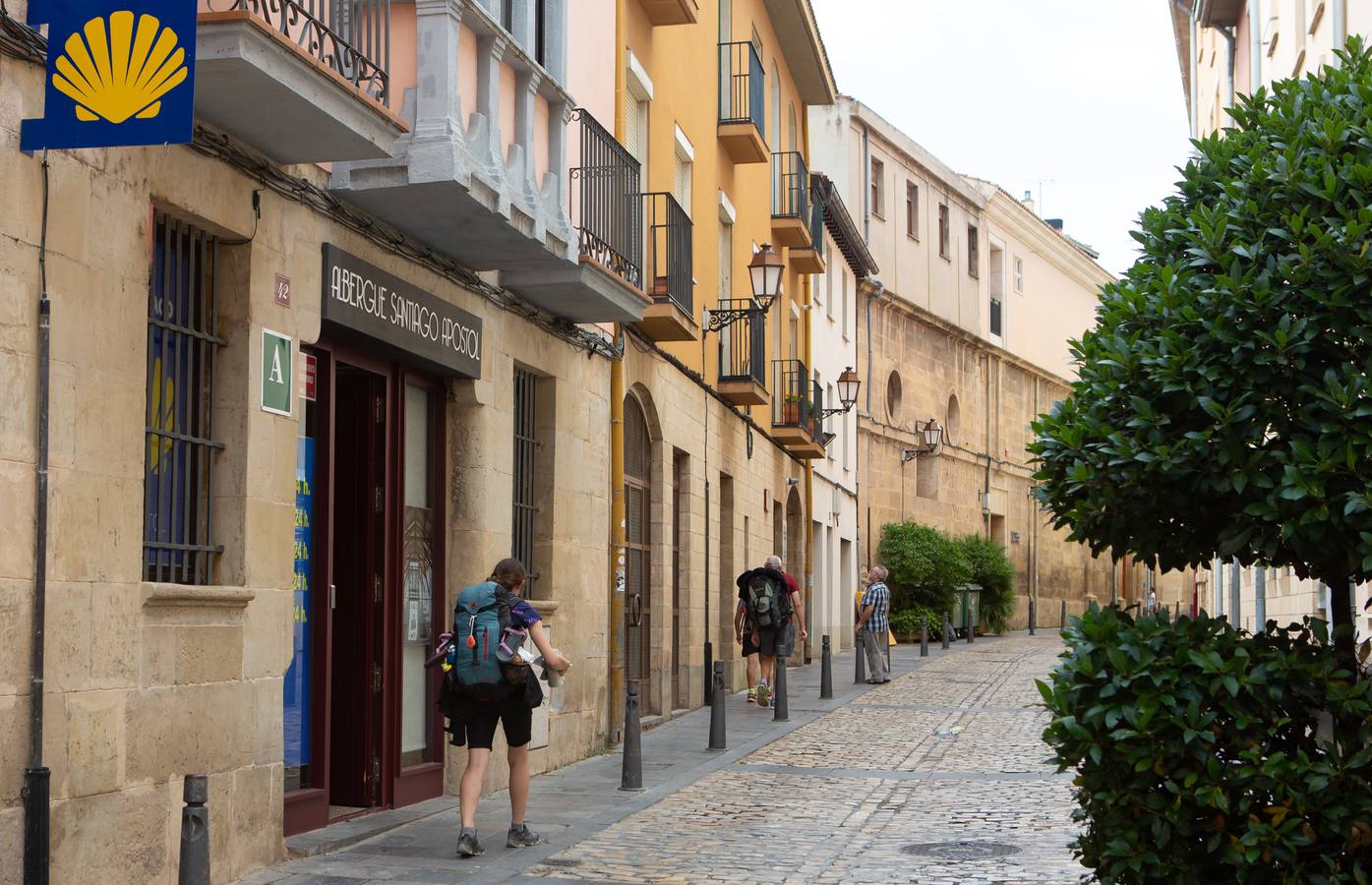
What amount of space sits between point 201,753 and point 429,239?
390 cm

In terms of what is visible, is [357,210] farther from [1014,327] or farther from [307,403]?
[1014,327]

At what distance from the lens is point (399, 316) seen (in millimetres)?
10102

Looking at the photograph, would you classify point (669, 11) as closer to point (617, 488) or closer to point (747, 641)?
point (617, 488)

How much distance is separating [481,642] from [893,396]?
31.9 m

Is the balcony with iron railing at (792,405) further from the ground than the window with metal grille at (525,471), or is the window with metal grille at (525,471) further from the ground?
the balcony with iron railing at (792,405)

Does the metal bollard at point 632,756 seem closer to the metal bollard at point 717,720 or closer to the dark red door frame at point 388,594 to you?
the dark red door frame at point 388,594

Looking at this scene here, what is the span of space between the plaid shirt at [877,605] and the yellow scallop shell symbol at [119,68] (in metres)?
16.0

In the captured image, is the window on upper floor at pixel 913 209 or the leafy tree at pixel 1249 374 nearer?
the leafy tree at pixel 1249 374

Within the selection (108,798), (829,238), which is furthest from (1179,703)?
(829,238)

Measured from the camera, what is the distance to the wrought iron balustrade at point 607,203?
496 inches

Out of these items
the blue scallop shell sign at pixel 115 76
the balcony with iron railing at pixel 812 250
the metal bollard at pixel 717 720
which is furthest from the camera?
the balcony with iron railing at pixel 812 250

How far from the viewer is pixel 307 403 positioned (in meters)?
9.59

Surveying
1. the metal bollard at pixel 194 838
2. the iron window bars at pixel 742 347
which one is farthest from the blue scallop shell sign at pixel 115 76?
the iron window bars at pixel 742 347

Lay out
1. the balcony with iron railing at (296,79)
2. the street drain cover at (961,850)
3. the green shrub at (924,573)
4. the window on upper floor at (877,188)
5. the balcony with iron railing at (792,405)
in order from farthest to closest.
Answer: the window on upper floor at (877,188) → the green shrub at (924,573) → the balcony with iron railing at (792,405) → the street drain cover at (961,850) → the balcony with iron railing at (296,79)
